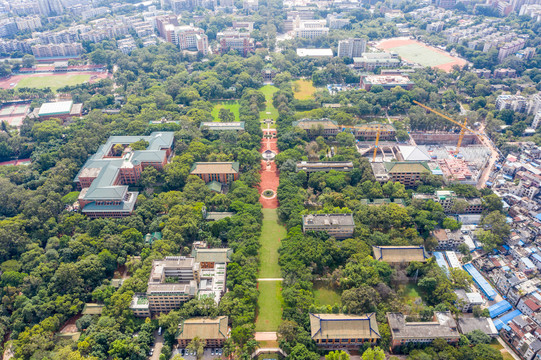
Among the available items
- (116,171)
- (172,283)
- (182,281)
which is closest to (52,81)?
(116,171)

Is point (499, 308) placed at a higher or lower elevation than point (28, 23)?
lower

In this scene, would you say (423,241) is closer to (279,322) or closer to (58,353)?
(279,322)

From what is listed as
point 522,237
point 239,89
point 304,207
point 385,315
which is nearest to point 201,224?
point 304,207

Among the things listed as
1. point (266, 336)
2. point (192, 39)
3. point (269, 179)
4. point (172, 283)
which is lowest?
point (266, 336)

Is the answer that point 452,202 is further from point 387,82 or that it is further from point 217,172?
point 387,82

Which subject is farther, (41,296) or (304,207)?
(304,207)

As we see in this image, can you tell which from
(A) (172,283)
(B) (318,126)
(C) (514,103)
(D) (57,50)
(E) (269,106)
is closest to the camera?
(A) (172,283)
